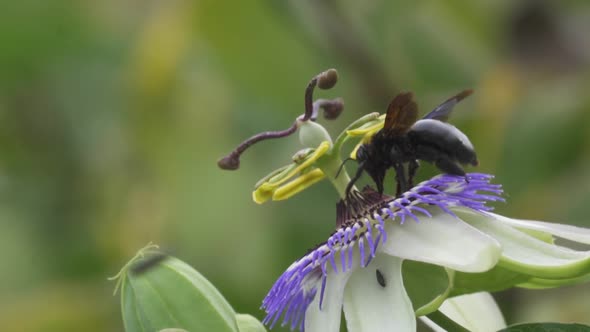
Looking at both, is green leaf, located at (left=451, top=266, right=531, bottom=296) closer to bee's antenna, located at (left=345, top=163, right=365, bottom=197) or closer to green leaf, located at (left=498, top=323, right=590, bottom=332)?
green leaf, located at (left=498, top=323, right=590, bottom=332)

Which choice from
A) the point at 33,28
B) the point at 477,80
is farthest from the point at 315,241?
the point at 33,28

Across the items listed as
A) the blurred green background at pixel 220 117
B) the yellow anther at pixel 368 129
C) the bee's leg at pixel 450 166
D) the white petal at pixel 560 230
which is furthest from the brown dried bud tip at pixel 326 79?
the blurred green background at pixel 220 117

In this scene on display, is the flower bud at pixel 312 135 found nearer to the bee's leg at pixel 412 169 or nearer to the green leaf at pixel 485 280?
the bee's leg at pixel 412 169

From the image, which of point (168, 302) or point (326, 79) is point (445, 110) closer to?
point (326, 79)

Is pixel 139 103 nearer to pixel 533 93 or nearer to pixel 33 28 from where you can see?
pixel 33 28

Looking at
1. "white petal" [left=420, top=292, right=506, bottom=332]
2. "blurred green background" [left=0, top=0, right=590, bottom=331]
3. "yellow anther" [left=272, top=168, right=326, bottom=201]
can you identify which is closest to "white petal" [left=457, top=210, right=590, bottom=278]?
Result: "white petal" [left=420, top=292, right=506, bottom=332]
